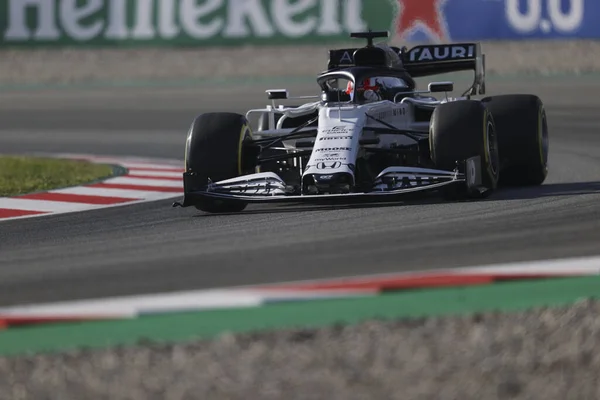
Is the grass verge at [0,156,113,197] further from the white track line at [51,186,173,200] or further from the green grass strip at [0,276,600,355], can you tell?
the green grass strip at [0,276,600,355]

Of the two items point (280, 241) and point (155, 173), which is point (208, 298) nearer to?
point (280, 241)

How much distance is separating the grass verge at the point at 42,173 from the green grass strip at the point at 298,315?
6.49 meters

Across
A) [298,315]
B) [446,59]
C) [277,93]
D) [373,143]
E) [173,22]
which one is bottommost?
[298,315]

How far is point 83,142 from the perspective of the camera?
17.3m

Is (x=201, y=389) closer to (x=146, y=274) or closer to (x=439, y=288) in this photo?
(x=439, y=288)

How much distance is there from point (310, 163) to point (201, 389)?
4991 millimetres

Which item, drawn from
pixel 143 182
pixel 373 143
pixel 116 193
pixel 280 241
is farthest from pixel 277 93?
pixel 280 241

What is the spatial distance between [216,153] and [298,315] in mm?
4605

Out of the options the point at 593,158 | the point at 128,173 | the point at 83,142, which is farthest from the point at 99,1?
the point at 593,158

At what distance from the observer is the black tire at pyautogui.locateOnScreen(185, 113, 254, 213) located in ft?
33.8

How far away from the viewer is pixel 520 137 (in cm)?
1107

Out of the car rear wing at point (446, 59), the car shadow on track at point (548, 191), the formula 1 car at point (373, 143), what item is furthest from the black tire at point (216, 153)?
the car shadow on track at point (548, 191)

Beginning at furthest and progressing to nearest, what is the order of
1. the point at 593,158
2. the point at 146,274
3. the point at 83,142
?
1. the point at 83,142
2. the point at 593,158
3. the point at 146,274

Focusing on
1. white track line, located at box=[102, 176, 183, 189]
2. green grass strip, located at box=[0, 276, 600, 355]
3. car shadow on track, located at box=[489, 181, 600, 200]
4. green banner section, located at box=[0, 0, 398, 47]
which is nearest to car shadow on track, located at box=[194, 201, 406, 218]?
car shadow on track, located at box=[489, 181, 600, 200]
